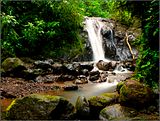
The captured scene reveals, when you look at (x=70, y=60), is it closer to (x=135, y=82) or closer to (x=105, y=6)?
(x=135, y=82)

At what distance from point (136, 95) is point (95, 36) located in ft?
43.9

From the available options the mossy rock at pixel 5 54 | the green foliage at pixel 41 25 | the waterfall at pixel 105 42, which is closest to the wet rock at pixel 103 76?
the green foliage at pixel 41 25

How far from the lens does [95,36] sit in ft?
65.9

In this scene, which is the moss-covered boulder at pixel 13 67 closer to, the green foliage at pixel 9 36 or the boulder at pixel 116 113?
the green foliage at pixel 9 36

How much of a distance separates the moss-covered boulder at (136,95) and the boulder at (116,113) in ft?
0.55

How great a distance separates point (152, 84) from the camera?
7504 millimetres

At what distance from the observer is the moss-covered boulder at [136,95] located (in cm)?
687

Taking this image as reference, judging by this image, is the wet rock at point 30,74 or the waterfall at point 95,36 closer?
the wet rock at point 30,74

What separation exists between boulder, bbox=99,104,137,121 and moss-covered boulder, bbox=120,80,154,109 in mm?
169

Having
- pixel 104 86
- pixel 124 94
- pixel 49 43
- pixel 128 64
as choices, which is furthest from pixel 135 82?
pixel 49 43

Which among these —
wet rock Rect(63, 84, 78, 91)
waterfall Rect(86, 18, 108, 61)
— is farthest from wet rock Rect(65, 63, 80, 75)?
waterfall Rect(86, 18, 108, 61)

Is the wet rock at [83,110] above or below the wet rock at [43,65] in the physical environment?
below

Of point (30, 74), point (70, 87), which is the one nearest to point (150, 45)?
point (70, 87)

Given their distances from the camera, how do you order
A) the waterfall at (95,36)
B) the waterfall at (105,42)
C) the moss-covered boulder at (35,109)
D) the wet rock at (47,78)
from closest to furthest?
the moss-covered boulder at (35,109), the wet rock at (47,78), the waterfall at (95,36), the waterfall at (105,42)
